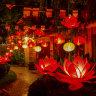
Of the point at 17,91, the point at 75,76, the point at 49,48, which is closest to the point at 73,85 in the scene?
the point at 75,76

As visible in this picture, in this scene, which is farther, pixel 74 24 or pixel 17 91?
pixel 17 91

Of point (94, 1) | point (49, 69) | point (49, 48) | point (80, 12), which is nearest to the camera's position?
point (49, 69)

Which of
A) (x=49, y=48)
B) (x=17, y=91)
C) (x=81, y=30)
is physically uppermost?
(x=81, y=30)

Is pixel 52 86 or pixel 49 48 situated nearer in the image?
pixel 52 86

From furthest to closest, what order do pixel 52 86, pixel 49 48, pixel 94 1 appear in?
pixel 49 48 < pixel 94 1 < pixel 52 86

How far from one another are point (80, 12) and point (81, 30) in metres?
0.97

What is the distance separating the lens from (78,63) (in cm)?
280

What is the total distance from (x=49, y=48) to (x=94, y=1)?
7.52 metres

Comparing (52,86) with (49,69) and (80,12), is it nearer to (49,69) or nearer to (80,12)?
(49,69)

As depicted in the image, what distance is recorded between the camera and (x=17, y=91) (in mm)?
6879

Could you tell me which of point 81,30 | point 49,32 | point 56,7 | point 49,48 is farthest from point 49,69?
point 49,48

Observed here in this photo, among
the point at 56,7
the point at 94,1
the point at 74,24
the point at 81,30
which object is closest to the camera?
the point at 94,1

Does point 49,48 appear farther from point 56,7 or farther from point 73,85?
point 73,85

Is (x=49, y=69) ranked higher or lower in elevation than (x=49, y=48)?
higher
